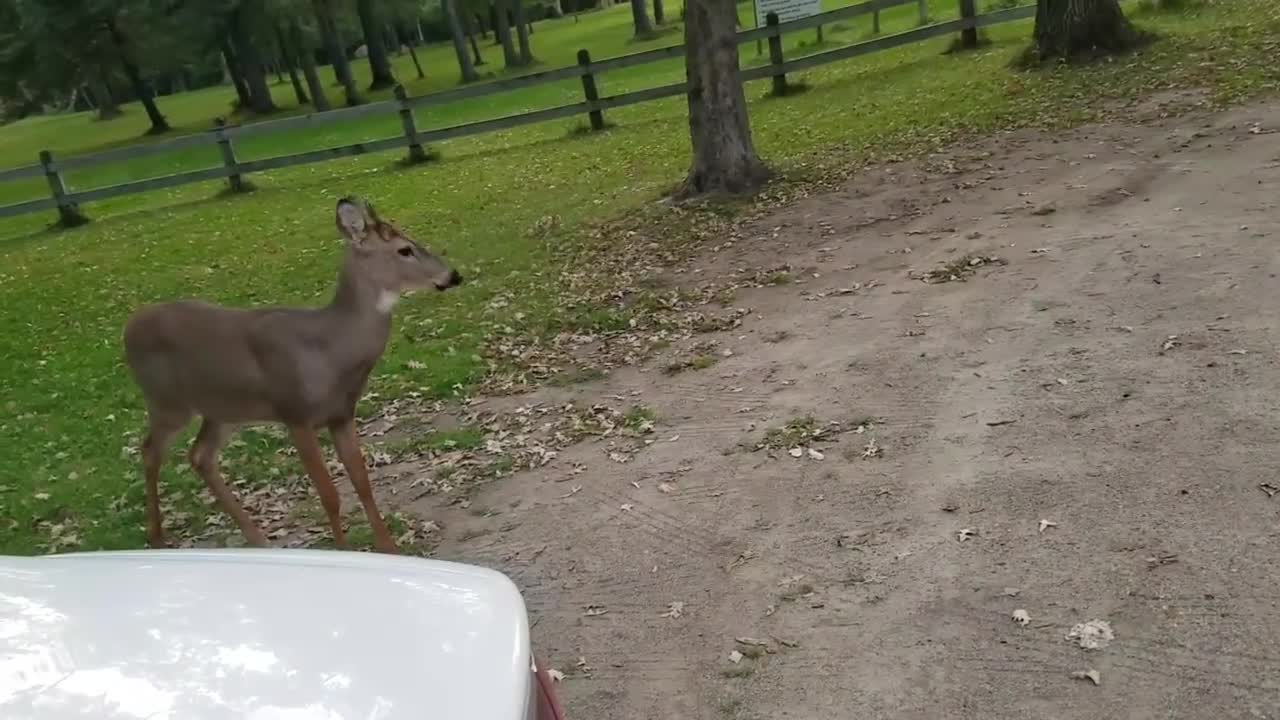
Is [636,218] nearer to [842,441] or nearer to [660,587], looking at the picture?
[842,441]

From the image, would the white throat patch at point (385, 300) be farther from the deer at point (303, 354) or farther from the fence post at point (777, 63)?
the fence post at point (777, 63)

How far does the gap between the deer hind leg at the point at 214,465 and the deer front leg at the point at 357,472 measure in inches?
29.5

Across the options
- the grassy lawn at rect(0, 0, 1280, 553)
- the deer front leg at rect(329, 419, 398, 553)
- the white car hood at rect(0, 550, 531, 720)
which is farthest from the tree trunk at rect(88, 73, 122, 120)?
the white car hood at rect(0, 550, 531, 720)

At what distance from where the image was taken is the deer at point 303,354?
17.0 feet

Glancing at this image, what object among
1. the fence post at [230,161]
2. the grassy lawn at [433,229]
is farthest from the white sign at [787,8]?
the fence post at [230,161]

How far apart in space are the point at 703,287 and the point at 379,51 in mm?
35589

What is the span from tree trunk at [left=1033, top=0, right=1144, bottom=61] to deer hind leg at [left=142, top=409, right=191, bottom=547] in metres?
13.3

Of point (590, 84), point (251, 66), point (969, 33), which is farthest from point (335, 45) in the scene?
point (969, 33)

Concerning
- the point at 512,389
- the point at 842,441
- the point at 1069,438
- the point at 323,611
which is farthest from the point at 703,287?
the point at 323,611

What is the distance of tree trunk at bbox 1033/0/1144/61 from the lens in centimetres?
1491

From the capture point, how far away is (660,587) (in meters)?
4.75

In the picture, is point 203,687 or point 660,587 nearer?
point 203,687

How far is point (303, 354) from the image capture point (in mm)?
5172

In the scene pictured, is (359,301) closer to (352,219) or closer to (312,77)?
(352,219)
